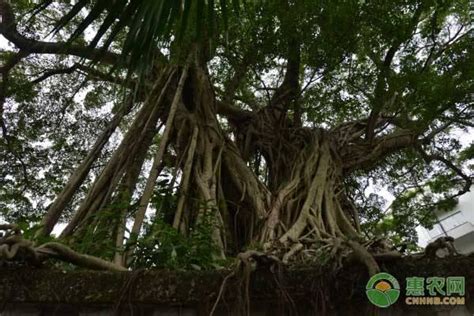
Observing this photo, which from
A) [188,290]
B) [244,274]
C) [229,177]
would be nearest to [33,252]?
[188,290]

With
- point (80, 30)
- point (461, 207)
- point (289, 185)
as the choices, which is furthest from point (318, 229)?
point (461, 207)

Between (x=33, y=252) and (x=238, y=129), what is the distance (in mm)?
2986

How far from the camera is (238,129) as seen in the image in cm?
406

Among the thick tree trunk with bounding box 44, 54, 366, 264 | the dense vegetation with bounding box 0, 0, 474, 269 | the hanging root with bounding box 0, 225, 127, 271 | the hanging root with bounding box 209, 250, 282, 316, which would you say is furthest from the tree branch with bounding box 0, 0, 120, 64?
the hanging root with bounding box 209, 250, 282, 316

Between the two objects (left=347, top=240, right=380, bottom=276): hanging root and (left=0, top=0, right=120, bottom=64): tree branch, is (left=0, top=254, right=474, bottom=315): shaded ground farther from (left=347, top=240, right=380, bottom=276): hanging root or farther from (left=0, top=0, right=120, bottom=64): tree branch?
(left=0, top=0, right=120, bottom=64): tree branch

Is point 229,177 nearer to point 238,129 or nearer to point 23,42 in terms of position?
point 238,129

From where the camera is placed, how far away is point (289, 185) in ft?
10.6

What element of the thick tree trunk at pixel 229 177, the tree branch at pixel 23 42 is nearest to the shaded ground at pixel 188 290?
the thick tree trunk at pixel 229 177

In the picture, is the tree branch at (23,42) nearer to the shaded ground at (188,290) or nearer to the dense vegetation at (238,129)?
the dense vegetation at (238,129)

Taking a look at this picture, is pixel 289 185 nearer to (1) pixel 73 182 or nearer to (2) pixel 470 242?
(1) pixel 73 182

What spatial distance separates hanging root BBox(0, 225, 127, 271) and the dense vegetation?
0.06 ft

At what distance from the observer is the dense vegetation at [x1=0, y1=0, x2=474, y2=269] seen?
171cm

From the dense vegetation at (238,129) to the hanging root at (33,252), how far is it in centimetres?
2

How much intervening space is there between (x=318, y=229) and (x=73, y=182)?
1.48 meters
